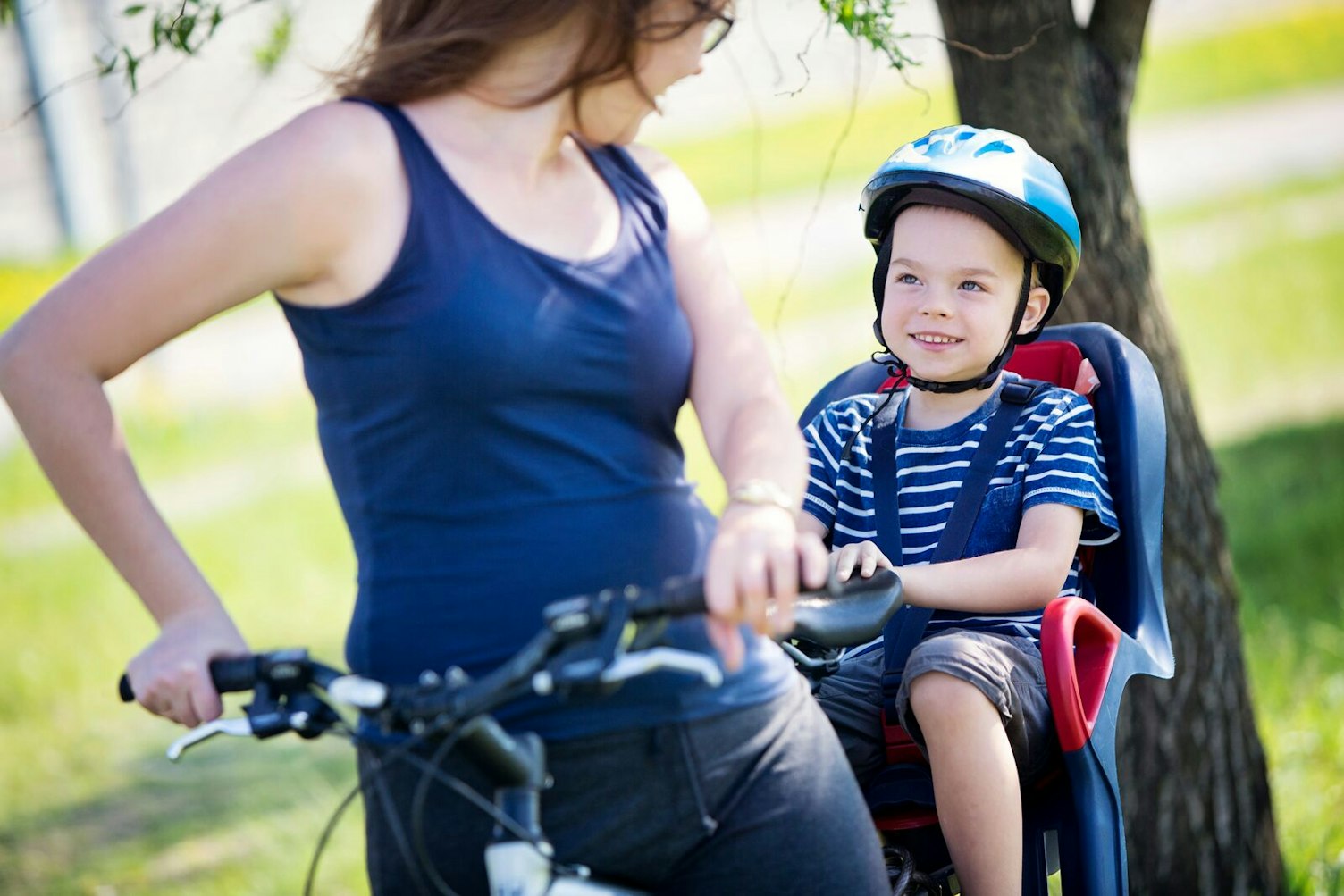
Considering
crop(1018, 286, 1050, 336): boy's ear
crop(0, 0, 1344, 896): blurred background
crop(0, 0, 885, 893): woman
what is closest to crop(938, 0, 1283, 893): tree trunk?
crop(0, 0, 1344, 896): blurred background

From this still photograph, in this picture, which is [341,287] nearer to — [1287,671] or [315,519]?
[1287,671]

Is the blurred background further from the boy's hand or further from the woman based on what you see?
the boy's hand

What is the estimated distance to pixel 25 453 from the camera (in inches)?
401

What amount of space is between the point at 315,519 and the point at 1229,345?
5648 mm

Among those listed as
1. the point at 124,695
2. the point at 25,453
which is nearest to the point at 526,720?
the point at 124,695

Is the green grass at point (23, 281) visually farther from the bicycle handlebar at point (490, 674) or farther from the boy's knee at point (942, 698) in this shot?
the bicycle handlebar at point (490, 674)

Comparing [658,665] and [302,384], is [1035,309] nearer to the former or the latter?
[658,665]

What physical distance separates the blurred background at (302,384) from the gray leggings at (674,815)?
3.62 ft

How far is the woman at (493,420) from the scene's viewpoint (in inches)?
72.5

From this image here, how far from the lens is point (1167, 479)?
149 inches

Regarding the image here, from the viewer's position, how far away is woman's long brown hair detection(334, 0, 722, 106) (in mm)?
1949

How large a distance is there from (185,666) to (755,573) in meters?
0.71

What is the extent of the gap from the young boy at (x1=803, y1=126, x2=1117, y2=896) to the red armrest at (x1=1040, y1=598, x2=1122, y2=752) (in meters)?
0.09

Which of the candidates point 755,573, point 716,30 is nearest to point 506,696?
point 755,573
